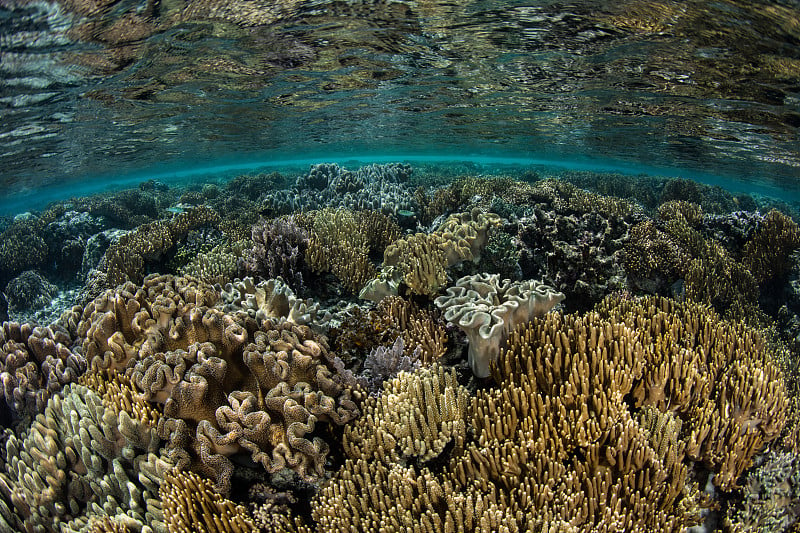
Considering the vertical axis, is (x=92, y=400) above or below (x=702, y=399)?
above

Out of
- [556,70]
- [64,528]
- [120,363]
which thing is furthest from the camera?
[556,70]

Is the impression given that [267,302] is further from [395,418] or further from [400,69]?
Answer: [400,69]

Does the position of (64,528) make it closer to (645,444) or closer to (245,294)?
(245,294)

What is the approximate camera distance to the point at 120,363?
408cm

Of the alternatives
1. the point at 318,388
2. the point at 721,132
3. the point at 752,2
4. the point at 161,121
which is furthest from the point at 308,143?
the point at 318,388

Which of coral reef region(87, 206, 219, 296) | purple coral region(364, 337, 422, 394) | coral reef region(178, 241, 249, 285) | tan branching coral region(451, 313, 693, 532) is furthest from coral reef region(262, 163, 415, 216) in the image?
tan branching coral region(451, 313, 693, 532)

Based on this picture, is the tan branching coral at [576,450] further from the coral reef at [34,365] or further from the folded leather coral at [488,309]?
the coral reef at [34,365]

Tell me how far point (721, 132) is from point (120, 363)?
2792 centimetres

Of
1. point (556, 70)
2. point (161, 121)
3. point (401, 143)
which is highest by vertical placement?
point (556, 70)

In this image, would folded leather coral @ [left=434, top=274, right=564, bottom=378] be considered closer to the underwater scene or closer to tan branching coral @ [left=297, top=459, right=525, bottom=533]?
the underwater scene

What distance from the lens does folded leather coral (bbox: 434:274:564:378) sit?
4203mm

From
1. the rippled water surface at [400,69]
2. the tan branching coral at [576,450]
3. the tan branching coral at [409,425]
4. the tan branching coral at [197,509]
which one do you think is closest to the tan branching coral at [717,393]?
the tan branching coral at [576,450]

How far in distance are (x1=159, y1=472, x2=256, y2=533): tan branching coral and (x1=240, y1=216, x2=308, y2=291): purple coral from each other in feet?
13.8

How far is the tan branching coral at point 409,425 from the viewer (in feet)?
10.8
